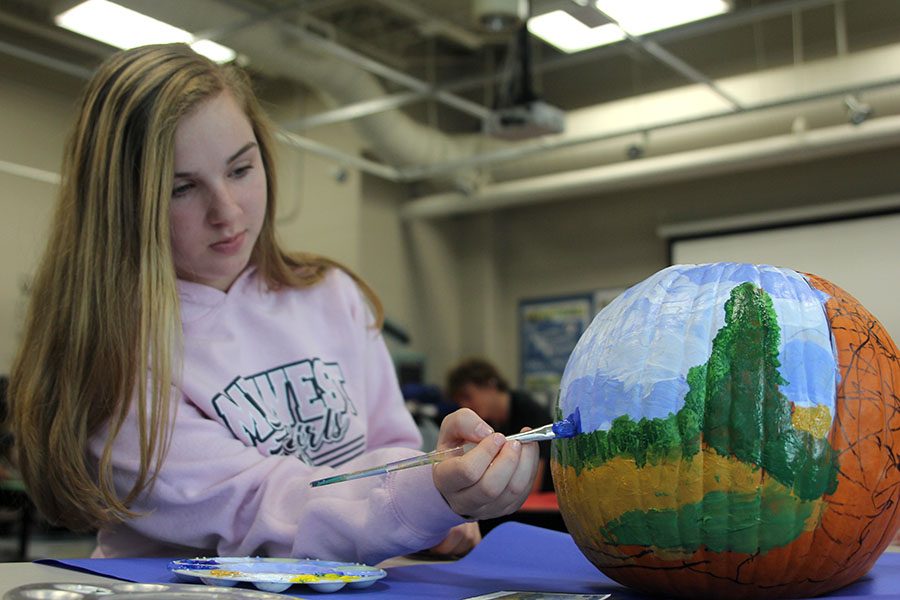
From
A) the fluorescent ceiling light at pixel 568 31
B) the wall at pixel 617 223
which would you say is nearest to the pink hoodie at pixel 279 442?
the fluorescent ceiling light at pixel 568 31

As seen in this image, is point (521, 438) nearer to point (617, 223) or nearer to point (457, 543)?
point (457, 543)

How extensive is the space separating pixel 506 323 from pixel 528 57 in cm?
310

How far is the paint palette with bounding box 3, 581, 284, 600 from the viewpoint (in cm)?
56

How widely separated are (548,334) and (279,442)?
18.4 feet

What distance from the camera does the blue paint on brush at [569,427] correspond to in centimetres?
72

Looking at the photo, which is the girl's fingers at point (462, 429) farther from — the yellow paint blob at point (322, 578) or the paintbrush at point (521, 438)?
the yellow paint blob at point (322, 578)

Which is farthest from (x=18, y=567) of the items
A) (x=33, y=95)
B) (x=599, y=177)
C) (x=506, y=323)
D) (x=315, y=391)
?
(x=506, y=323)

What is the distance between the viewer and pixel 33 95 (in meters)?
5.04

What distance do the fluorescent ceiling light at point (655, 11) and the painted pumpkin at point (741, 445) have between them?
11.3 ft

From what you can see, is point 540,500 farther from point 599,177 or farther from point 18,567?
point 599,177

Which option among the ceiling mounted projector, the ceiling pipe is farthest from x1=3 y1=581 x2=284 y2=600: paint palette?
the ceiling pipe

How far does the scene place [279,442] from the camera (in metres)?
1.06

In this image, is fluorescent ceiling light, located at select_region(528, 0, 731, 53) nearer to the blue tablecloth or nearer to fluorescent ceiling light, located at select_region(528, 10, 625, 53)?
fluorescent ceiling light, located at select_region(528, 10, 625, 53)

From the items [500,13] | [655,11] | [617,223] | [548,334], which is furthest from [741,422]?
[548,334]
